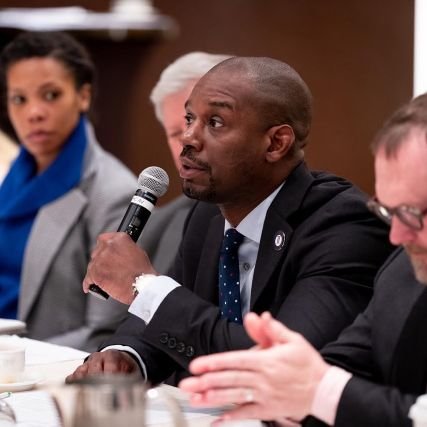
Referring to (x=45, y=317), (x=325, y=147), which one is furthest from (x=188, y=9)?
(x=45, y=317)

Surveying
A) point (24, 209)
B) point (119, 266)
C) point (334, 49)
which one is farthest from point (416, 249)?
point (334, 49)

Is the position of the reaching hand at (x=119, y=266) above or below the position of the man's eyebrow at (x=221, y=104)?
below

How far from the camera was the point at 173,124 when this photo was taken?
2.95 m

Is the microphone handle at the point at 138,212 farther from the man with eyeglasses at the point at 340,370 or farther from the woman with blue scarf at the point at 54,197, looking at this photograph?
the woman with blue scarf at the point at 54,197

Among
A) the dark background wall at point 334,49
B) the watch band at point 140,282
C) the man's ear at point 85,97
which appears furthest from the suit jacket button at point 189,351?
the dark background wall at point 334,49

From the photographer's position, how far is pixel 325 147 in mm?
4852

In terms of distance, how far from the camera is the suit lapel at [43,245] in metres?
3.17

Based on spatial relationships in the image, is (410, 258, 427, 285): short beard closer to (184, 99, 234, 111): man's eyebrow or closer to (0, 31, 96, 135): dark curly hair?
(184, 99, 234, 111): man's eyebrow

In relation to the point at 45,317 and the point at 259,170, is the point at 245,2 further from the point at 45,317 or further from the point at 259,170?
the point at 259,170

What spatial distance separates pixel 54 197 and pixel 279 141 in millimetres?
1398

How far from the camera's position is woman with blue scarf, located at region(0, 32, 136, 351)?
3156mm

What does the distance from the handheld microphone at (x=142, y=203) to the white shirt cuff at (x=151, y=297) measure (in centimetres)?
11

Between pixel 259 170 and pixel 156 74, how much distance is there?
348 centimetres

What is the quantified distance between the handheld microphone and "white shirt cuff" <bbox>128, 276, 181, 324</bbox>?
112 mm
